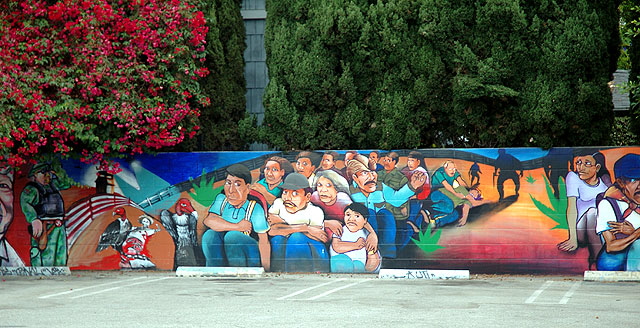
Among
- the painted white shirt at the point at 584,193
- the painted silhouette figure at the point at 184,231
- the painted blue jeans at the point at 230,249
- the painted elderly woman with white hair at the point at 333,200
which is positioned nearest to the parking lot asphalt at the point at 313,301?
the painted blue jeans at the point at 230,249

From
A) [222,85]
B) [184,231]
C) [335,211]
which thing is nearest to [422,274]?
[335,211]

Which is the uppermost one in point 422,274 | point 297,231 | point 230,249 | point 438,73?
point 438,73

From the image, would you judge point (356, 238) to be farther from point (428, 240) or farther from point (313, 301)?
point (313, 301)

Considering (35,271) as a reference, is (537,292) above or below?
below

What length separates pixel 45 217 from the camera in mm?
16156

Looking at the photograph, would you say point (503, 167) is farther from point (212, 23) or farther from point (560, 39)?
point (212, 23)

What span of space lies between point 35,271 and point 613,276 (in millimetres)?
10936

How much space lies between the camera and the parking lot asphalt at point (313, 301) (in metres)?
9.37

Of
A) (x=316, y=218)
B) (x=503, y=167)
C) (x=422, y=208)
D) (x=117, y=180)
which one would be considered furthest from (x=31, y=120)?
(x=503, y=167)

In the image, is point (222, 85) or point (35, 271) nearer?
point (35, 271)

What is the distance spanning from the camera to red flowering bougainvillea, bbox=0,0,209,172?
1388 centimetres

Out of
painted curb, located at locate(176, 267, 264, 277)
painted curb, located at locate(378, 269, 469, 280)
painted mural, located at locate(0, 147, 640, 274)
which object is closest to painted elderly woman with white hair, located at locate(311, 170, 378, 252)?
painted mural, located at locate(0, 147, 640, 274)

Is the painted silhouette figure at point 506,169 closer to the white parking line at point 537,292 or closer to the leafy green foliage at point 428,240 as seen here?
the leafy green foliage at point 428,240

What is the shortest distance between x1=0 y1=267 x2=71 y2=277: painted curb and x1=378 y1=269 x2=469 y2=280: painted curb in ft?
20.4
